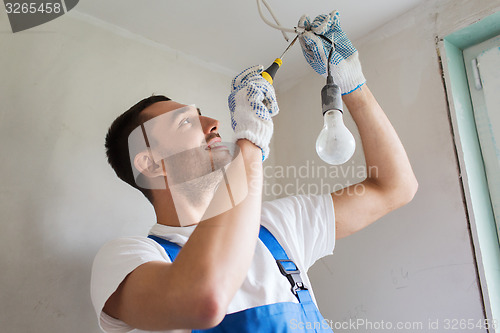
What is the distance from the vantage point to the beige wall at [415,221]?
3.31 ft

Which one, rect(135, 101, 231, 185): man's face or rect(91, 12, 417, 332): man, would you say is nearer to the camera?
rect(91, 12, 417, 332): man

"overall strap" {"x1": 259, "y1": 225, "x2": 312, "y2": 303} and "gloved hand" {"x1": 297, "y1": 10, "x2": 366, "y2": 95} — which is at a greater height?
"gloved hand" {"x1": 297, "y1": 10, "x2": 366, "y2": 95}

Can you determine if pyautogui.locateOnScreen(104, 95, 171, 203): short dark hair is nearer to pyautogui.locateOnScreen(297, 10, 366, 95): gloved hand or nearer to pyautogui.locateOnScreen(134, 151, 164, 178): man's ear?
pyautogui.locateOnScreen(134, 151, 164, 178): man's ear

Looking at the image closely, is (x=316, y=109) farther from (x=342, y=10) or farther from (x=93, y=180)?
(x=93, y=180)

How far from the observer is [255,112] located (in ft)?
2.22

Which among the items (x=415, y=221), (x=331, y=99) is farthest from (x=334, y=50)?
(x=415, y=221)

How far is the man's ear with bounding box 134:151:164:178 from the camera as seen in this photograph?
98 cm

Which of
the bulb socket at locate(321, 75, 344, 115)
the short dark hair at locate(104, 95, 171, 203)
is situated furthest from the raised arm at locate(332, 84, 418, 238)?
the short dark hair at locate(104, 95, 171, 203)

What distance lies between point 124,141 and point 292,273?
0.63 meters

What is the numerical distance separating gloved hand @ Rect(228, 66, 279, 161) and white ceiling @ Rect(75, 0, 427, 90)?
623 mm

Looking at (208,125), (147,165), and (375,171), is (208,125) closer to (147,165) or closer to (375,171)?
(147,165)

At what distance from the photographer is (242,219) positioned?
1.85 ft

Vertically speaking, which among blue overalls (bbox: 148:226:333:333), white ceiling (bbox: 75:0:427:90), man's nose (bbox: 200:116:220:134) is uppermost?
white ceiling (bbox: 75:0:427:90)

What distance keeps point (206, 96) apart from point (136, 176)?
57 cm
